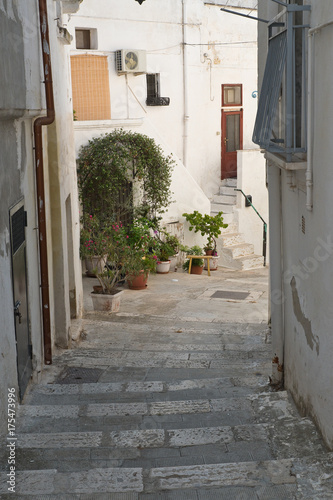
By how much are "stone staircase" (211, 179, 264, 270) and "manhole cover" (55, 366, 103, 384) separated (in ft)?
34.2

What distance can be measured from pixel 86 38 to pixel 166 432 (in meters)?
14.9

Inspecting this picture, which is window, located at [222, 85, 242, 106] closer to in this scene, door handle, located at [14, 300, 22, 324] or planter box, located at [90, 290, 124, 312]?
planter box, located at [90, 290, 124, 312]

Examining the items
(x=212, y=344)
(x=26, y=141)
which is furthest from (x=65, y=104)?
(x=212, y=344)

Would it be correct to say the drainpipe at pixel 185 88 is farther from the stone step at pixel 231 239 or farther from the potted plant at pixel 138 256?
the potted plant at pixel 138 256

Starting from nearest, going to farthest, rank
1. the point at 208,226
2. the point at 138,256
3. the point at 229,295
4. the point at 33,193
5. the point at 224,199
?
the point at 33,193 < the point at 138,256 < the point at 229,295 < the point at 208,226 < the point at 224,199

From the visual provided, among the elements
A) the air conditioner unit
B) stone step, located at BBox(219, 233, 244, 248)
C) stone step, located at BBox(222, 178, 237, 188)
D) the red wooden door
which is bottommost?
stone step, located at BBox(219, 233, 244, 248)

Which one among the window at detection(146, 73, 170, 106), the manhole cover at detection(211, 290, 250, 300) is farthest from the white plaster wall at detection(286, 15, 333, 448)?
the window at detection(146, 73, 170, 106)

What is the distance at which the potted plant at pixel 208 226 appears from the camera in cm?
1780

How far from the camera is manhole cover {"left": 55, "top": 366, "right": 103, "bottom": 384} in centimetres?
785

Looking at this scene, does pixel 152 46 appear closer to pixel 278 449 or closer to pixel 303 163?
pixel 303 163

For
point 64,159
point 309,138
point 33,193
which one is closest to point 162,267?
point 64,159

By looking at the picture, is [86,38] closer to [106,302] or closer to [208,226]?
[208,226]

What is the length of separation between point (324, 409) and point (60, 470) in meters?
1.98

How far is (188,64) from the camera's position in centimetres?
1975
